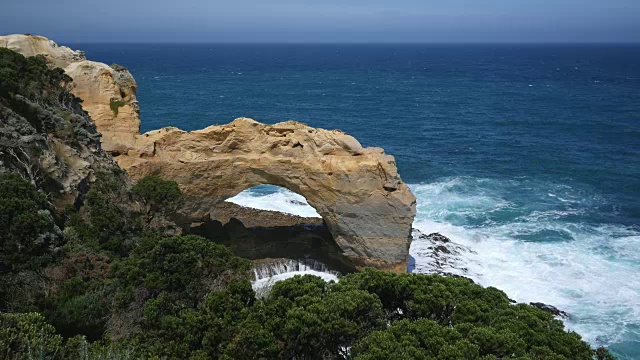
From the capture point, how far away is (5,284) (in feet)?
53.4

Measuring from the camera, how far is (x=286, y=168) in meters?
28.5

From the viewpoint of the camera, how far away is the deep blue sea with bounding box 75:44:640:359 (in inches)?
1168

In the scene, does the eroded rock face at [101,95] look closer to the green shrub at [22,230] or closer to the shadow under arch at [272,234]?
the shadow under arch at [272,234]

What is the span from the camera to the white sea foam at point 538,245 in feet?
88.4

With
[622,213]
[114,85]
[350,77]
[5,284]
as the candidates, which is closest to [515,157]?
[622,213]

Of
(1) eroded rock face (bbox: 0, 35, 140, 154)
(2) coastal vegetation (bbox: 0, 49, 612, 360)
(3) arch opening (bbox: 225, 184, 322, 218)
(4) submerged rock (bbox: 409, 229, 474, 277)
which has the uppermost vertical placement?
(1) eroded rock face (bbox: 0, 35, 140, 154)

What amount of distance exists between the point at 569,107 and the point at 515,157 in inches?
1263

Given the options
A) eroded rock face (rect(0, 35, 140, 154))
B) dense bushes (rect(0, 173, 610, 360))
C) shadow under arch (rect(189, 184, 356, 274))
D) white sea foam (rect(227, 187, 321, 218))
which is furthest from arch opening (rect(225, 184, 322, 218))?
dense bushes (rect(0, 173, 610, 360))

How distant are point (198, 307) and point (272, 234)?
1662cm

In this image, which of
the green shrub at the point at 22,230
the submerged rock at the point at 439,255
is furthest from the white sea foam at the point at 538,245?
the green shrub at the point at 22,230

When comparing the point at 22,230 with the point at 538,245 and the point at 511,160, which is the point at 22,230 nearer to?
the point at 538,245

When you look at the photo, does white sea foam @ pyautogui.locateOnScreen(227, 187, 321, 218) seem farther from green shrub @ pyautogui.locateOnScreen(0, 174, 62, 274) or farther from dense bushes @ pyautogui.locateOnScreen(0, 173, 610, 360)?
green shrub @ pyautogui.locateOnScreen(0, 174, 62, 274)

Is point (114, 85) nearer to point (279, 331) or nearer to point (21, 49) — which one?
point (21, 49)

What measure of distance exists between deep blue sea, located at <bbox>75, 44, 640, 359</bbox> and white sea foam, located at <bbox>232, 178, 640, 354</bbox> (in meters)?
0.10
